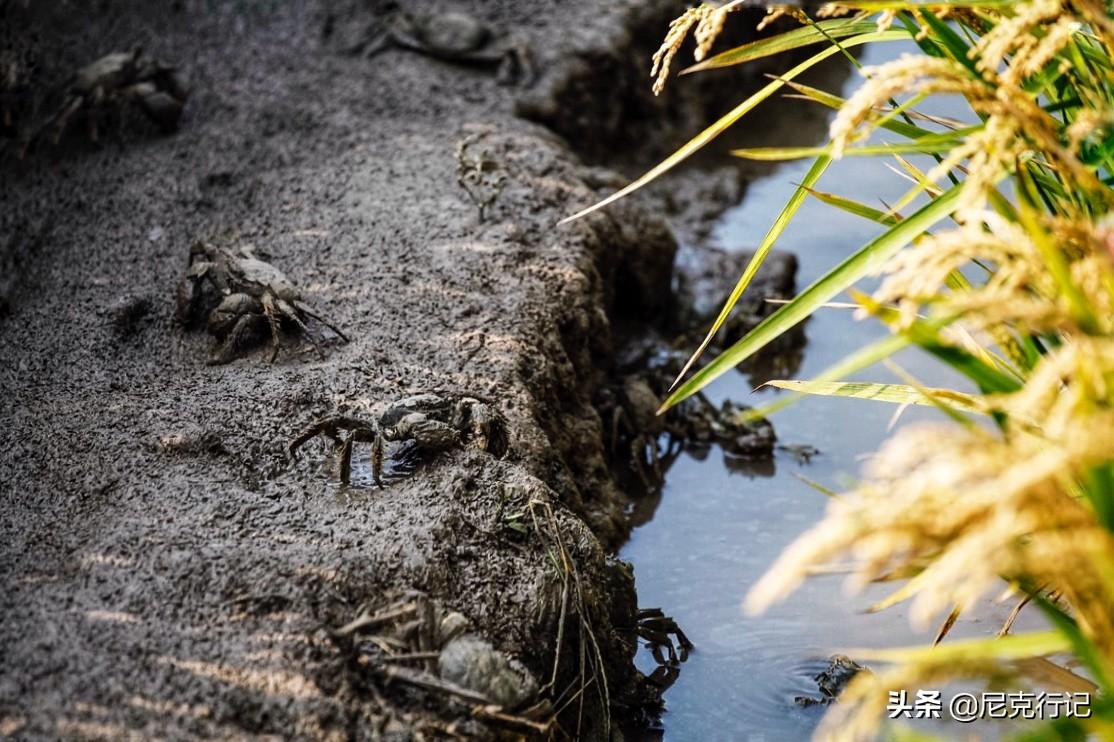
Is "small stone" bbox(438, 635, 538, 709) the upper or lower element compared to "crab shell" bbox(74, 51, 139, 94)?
upper

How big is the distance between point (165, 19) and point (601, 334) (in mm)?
3147

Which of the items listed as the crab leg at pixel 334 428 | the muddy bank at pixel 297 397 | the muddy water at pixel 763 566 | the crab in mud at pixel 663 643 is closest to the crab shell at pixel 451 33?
the muddy bank at pixel 297 397

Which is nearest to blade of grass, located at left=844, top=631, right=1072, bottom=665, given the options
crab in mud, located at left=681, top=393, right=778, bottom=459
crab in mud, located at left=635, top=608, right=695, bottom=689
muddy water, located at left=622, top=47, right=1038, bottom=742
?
muddy water, located at left=622, top=47, right=1038, bottom=742

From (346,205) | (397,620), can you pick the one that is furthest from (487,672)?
(346,205)

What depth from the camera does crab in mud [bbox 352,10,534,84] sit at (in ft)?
18.1

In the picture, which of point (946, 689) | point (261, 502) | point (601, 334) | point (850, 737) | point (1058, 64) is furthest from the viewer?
point (601, 334)

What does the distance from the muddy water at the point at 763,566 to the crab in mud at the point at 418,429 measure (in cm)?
82

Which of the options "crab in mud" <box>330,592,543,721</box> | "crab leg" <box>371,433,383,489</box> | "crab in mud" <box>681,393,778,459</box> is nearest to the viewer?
"crab in mud" <box>330,592,543,721</box>

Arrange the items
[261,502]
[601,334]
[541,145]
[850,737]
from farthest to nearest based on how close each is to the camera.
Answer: [541,145]
[601,334]
[261,502]
[850,737]

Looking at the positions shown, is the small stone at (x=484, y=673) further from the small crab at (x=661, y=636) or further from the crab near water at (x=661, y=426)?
the crab near water at (x=661, y=426)

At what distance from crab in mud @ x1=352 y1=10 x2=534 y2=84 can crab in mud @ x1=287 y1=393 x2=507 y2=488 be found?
2.81 meters

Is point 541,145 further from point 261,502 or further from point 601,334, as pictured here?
point 261,502

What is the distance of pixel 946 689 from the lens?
3023mm

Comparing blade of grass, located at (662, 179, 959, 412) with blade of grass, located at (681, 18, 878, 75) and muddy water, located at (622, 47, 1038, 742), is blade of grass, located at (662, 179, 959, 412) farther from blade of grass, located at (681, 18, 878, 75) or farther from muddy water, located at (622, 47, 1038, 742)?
blade of grass, located at (681, 18, 878, 75)
